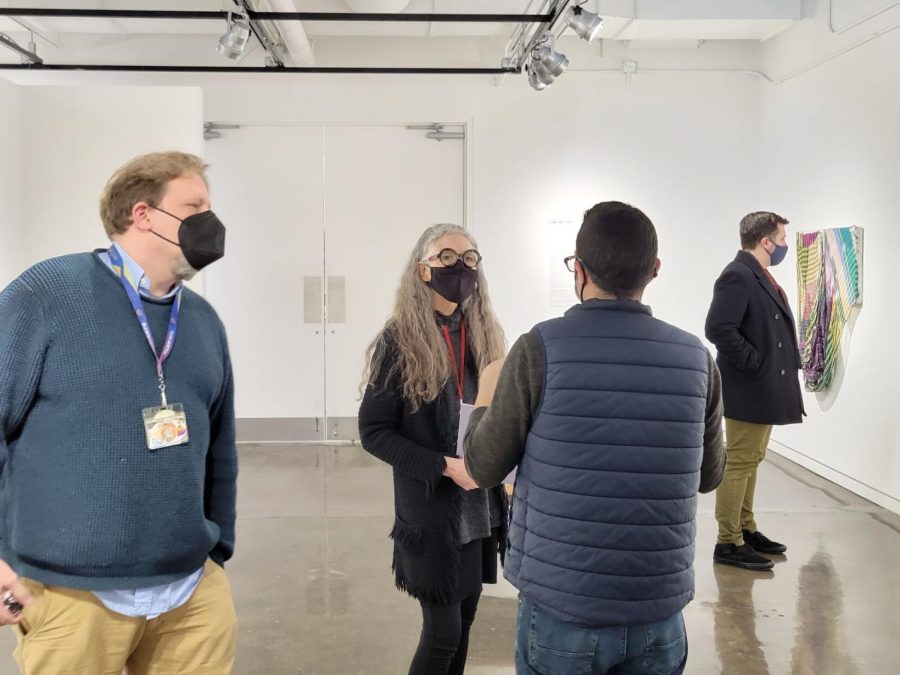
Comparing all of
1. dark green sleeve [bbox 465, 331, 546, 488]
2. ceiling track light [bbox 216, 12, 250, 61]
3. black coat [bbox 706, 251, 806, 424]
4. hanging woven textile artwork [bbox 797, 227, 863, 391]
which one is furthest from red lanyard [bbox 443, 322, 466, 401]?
hanging woven textile artwork [bbox 797, 227, 863, 391]

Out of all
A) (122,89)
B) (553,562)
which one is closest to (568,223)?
(122,89)

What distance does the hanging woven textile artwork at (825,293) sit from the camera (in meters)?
6.07

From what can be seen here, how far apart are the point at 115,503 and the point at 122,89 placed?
5510 mm

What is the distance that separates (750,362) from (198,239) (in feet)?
10.5

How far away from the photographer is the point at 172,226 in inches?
70.6

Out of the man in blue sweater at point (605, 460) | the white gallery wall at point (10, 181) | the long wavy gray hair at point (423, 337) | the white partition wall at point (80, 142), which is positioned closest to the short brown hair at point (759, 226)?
the long wavy gray hair at point (423, 337)

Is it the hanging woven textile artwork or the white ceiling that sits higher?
the white ceiling

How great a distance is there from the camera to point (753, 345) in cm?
432

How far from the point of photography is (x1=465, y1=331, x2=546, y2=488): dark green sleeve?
5.29 feet

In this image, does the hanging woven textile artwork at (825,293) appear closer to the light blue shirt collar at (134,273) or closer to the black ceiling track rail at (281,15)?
the black ceiling track rail at (281,15)

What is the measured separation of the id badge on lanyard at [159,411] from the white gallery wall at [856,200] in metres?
5.10

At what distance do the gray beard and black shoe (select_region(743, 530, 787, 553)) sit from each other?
12.4 feet

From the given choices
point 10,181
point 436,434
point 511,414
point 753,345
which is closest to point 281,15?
point 10,181

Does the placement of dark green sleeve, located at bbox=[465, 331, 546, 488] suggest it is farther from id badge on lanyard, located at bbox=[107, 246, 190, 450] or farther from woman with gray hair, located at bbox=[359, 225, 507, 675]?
id badge on lanyard, located at bbox=[107, 246, 190, 450]
